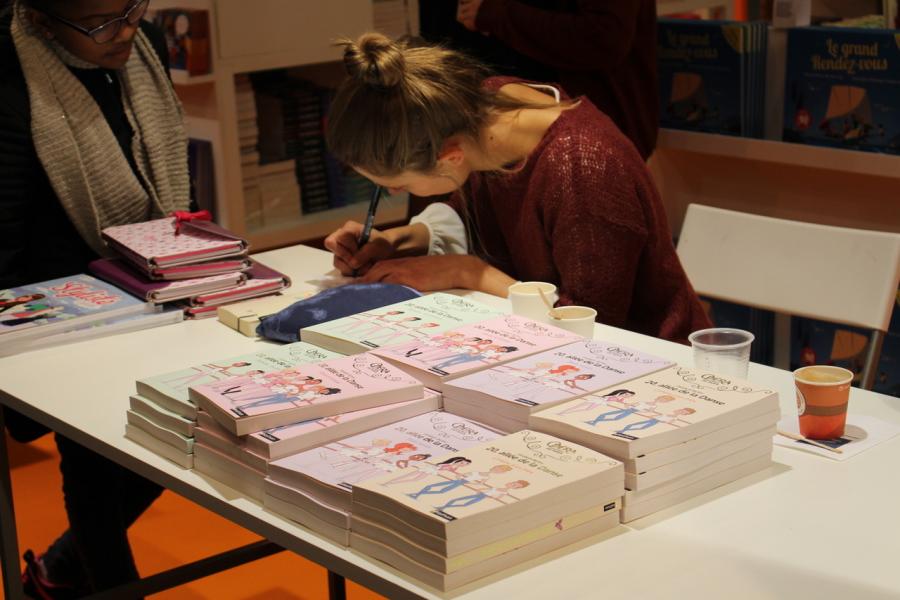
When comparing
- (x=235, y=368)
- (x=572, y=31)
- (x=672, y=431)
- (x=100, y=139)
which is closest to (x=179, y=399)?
(x=235, y=368)

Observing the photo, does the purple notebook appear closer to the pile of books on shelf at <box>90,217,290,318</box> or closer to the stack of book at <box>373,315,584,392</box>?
the pile of books on shelf at <box>90,217,290,318</box>

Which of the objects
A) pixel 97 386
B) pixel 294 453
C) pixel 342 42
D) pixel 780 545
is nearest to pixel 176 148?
pixel 342 42

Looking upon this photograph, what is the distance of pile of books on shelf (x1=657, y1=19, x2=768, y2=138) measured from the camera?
353 cm

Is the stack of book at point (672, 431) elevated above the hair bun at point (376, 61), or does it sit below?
below

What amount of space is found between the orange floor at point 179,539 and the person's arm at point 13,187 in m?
A: 0.88

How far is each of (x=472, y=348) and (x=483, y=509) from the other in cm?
52

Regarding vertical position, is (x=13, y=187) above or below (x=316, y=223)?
above

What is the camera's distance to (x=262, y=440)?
1450 mm

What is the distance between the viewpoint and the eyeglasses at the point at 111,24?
238 cm

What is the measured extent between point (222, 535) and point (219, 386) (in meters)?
1.58

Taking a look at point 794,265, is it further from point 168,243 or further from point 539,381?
point 168,243

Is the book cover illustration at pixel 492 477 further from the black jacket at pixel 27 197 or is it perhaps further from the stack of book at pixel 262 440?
the black jacket at pixel 27 197

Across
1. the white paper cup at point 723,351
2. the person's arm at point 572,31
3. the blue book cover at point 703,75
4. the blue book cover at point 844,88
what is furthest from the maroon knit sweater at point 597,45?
the white paper cup at point 723,351

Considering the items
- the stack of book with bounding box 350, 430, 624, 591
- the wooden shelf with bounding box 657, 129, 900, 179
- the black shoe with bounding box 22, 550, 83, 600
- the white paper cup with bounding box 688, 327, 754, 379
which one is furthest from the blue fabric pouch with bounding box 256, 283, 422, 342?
the wooden shelf with bounding box 657, 129, 900, 179
